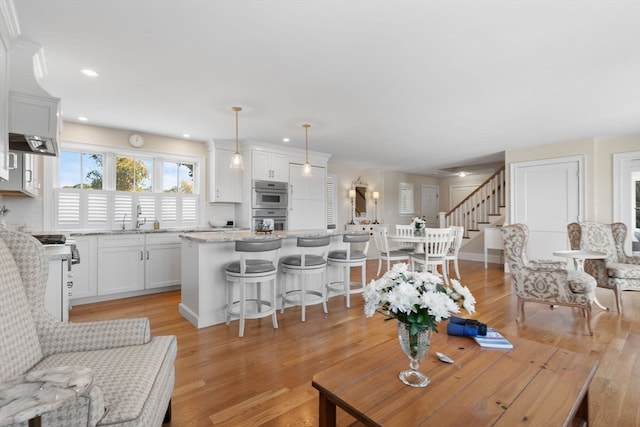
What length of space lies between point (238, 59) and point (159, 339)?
7.17ft

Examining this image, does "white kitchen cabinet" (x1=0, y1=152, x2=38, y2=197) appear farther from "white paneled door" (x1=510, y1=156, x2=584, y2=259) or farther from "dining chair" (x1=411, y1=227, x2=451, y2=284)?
"white paneled door" (x1=510, y1=156, x2=584, y2=259)

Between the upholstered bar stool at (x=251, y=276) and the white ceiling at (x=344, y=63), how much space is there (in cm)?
161

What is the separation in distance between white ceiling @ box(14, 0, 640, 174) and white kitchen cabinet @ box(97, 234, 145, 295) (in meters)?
1.65

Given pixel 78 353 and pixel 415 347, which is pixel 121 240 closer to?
pixel 78 353

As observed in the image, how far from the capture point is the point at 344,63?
8.50 feet

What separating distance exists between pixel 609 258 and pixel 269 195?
5.03 meters

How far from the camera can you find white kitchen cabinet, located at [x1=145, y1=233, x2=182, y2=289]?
171 inches

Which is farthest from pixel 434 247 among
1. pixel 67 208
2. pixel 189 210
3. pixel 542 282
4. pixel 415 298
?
pixel 67 208

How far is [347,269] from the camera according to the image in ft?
12.4

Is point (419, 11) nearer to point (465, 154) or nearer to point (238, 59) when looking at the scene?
point (238, 59)

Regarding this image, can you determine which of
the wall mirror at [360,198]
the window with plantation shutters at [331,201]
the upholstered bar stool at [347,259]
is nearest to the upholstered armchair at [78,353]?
the upholstered bar stool at [347,259]

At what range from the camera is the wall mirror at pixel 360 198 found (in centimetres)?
781

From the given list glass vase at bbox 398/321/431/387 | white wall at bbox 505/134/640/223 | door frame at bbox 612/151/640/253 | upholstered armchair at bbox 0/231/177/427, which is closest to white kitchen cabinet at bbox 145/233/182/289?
upholstered armchair at bbox 0/231/177/427

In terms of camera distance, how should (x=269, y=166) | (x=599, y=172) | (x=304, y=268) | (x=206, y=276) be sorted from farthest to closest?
(x=269, y=166) < (x=599, y=172) < (x=304, y=268) < (x=206, y=276)
